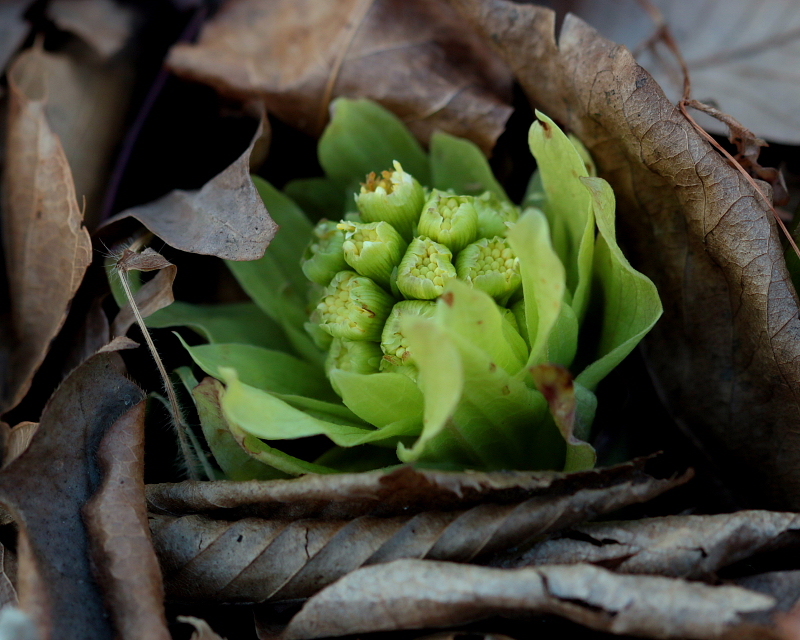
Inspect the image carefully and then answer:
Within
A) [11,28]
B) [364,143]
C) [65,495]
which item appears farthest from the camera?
[11,28]

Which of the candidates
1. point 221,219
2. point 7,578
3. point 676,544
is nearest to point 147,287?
point 221,219

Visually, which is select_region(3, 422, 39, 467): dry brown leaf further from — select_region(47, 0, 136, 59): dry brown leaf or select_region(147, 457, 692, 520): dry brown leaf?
select_region(47, 0, 136, 59): dry brown leaf

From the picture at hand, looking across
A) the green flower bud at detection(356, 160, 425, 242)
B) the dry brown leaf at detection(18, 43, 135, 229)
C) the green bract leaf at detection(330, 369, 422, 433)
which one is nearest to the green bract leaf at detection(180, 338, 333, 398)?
the green bract leaf at detection(330, 369, 422, 433)

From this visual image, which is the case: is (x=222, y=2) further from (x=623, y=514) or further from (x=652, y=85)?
(x=623, y=514)

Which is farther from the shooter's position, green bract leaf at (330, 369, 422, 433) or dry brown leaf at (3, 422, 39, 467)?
dry brown leaf at (3, 422, 39, 467)

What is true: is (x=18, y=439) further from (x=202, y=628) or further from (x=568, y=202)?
(x=568, y=202)

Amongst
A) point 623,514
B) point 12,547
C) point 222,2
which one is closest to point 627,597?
point 623,514
